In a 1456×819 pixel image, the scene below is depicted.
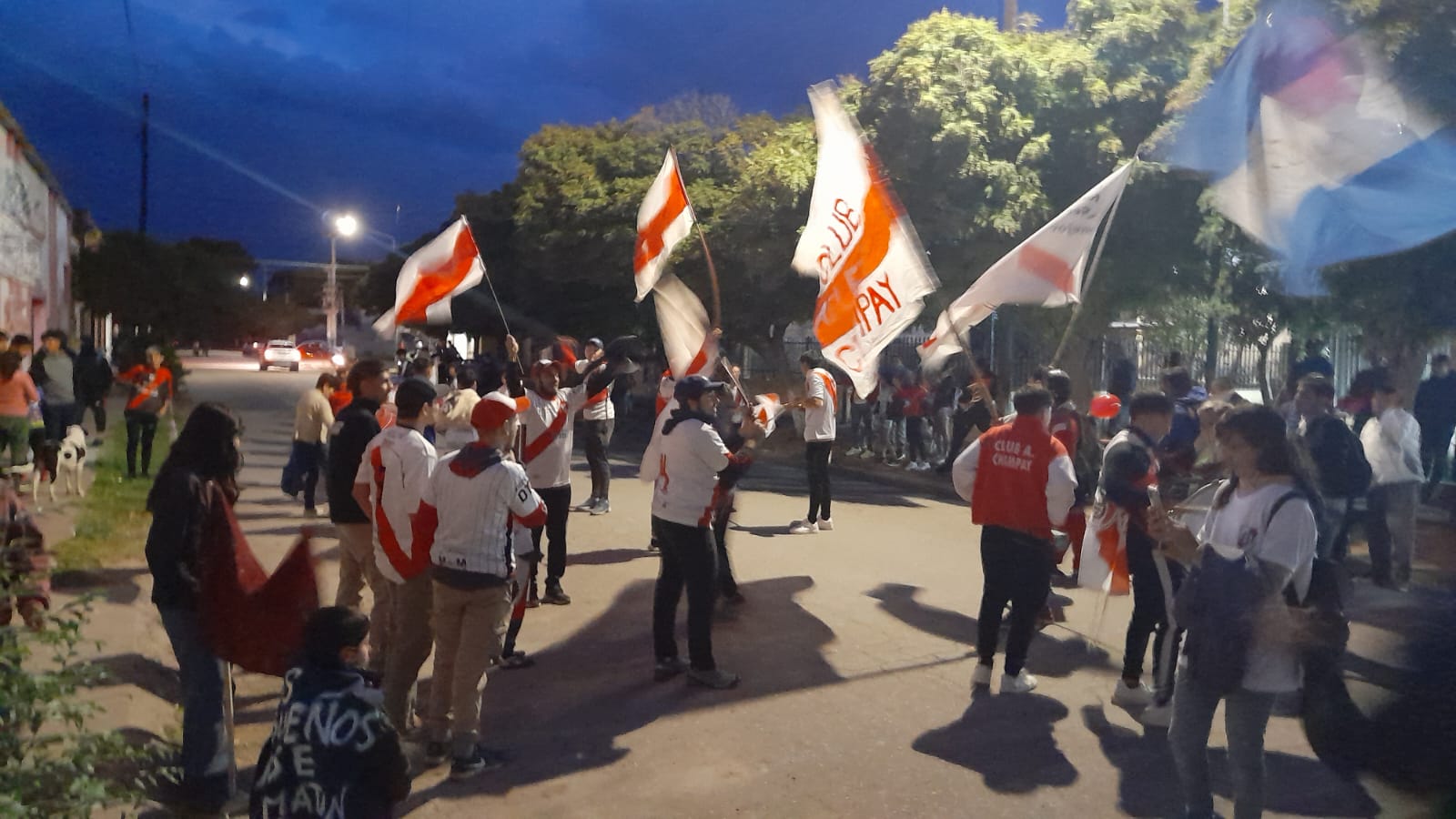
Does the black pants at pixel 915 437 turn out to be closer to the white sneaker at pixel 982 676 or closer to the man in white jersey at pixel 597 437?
the man in white jersey at pixel 597 437

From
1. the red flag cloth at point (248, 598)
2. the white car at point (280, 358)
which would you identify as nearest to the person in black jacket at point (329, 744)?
the red flag cloth at point (248, 598)

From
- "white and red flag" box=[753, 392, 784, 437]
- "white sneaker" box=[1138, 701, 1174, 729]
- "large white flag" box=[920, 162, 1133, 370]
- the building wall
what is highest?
the building wall

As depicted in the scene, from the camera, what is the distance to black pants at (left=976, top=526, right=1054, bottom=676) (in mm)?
6184

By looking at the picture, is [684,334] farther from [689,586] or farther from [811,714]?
[811,714]

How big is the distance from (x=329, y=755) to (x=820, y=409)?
7.78 m

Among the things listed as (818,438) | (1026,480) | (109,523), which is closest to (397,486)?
(1026,480)

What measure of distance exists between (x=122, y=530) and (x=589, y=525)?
4.26 meters

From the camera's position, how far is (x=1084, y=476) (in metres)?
9.18

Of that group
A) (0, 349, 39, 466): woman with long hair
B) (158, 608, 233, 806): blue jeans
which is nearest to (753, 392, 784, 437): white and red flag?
(158, 608, 233, 806): blue jeans

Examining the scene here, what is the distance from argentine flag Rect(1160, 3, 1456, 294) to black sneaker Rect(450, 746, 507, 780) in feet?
14.6

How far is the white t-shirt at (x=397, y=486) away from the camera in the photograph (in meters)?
5.31

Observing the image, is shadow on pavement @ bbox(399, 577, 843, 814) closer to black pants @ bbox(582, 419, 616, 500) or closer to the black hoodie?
the black hoodie

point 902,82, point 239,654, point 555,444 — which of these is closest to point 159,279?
point 902,82

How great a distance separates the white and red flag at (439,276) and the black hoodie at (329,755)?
6893mm
